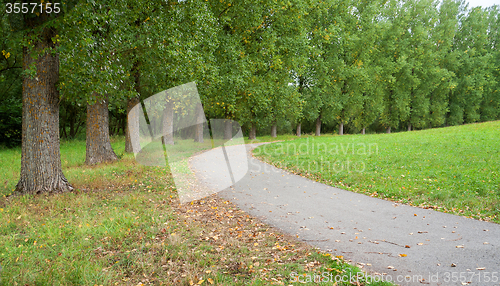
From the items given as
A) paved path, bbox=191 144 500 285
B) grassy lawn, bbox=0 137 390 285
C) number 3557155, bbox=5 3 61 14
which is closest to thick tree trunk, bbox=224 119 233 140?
paved path, bbox=191 144 500 285

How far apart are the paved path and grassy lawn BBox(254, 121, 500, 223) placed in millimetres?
753

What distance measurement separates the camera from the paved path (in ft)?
13.5

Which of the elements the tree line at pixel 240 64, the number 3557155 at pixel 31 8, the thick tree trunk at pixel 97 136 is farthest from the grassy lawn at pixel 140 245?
the number 3557155 at pixel 31 8

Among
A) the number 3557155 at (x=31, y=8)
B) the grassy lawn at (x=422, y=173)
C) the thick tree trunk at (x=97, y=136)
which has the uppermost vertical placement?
the number 3557155 at (x=31, y=8)

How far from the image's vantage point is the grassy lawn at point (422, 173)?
7.34m

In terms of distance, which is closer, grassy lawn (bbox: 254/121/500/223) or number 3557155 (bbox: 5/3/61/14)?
number 3557155 (bbox: 5/3/61/14)

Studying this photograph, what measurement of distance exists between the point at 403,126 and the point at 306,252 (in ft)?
142

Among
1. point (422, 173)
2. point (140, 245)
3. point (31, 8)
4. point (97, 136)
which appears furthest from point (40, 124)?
point (422, 173)

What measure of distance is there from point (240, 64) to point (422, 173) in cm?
1021

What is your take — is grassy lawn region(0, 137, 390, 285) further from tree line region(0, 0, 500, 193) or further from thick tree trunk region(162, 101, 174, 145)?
thick tree trunk region(162, 101, 174, 145)

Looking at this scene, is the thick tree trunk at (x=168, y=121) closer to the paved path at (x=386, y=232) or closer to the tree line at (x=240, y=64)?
the tree line at (x=240, y=64)

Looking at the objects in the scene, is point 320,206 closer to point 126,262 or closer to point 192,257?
point 192,257

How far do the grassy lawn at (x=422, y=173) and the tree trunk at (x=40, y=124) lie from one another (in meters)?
8.37

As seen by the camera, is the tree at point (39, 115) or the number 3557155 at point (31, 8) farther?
the tree at point (39, 115)
